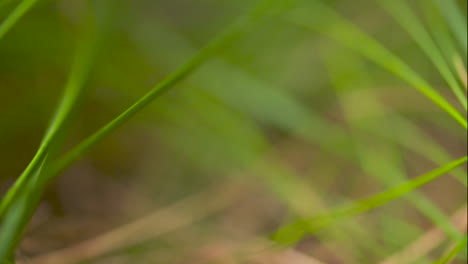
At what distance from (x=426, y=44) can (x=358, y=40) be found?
58mm

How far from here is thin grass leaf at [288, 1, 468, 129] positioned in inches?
14.7

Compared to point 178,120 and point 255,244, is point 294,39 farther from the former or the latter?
point 255,244

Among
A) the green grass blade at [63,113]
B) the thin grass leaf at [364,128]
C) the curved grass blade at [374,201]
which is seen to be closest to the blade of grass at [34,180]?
the green grass blade at [63,113]

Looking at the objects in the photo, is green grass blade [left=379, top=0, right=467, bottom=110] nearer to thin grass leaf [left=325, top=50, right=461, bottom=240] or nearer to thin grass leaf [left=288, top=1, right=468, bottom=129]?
thin grass leaf [left=288, top=1, right=468, bottom=129]

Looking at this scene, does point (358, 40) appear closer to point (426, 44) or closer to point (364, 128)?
point (426, 44)

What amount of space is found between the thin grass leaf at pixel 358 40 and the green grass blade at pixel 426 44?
1 centimetres

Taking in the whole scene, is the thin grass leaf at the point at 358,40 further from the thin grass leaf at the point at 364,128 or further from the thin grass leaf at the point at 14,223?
the thin grass leaf at the point at 14,223

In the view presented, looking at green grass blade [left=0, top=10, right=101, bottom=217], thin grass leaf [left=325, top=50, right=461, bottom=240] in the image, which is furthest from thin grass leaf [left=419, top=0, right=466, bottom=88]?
green grass blade [left=0, top=10, right=101, bottom=217]

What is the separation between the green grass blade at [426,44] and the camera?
14.2 inches

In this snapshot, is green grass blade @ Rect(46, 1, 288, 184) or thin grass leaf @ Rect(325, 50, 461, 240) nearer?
green grass blade @ Rect(46, 1, 288, 184)

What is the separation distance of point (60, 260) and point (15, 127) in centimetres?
16

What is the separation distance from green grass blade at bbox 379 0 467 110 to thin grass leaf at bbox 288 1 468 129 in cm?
1

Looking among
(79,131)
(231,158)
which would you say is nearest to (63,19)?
(79,131)

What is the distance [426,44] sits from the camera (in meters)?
0.40
